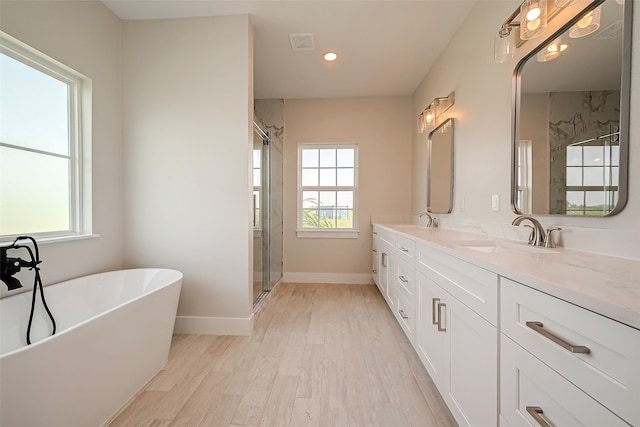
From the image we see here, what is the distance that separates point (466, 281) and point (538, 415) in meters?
0.47

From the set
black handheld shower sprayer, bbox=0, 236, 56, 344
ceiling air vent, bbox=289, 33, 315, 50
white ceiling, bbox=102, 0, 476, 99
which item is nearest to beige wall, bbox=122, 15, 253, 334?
white ceiling, bbox=102, 0, 476, 99

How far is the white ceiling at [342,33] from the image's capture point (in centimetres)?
206

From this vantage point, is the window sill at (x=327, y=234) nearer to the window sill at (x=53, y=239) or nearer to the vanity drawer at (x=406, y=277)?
the vanity drawer at (x=406, y=277)

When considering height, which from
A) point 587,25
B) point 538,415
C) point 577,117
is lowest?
point 538,415

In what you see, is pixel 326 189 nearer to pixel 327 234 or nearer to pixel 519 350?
pixel 327 234

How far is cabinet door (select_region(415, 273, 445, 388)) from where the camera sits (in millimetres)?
1368

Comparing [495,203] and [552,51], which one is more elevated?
[552,51]

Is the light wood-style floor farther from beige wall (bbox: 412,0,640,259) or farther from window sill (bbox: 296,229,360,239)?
window sill (bbox: 296,229,360,239)

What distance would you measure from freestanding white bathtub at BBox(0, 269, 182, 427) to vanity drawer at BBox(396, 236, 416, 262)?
1596 millimetres

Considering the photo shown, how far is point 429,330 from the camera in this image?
1.51 meters

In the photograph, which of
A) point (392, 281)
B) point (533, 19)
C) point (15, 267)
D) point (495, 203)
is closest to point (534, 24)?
point (533, 19)

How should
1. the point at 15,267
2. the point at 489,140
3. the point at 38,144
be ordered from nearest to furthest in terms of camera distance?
the point at 15,267 < the point at 38,144 < the point at 489,140

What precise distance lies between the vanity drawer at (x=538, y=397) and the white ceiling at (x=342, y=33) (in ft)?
7.77

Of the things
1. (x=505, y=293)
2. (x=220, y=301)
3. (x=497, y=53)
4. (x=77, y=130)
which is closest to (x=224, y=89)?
(x=77, y=130)
